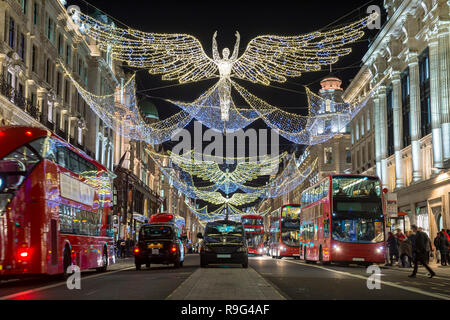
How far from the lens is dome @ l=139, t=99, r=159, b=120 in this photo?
8769 centimetres

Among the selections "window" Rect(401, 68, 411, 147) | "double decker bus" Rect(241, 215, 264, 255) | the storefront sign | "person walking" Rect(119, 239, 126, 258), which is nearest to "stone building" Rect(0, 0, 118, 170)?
"person walking" Rect(119, 239, 126, 258)

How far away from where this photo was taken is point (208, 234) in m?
27.0

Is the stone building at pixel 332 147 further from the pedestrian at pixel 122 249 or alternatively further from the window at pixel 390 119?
the pedestrian at pixel 122 249

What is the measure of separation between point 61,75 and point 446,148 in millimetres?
26727

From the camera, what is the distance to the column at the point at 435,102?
38478 millimetres

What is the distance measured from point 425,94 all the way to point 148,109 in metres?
51.5

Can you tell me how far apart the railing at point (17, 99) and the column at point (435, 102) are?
23.6 m

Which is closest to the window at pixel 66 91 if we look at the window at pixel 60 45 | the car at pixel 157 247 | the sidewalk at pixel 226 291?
the window at pixel 60 45

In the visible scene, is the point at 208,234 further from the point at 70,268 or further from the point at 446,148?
the point at 446,148

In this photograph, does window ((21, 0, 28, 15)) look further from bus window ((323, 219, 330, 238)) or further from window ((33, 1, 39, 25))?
bus window ((323, 219, 330, 238))

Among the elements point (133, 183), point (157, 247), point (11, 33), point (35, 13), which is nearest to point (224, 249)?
point (157, 247)

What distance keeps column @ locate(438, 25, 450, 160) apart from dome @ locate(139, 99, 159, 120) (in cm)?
5330
